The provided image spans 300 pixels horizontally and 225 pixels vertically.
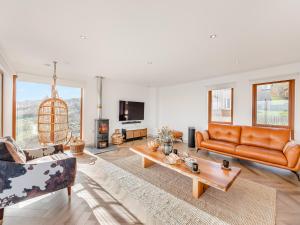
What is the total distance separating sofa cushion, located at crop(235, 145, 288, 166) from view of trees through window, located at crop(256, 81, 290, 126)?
111cm

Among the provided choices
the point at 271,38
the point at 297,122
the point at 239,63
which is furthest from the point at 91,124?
the point at 297,122

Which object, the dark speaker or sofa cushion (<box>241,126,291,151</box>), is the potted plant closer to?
sofa cushion (<box>241,126,291,151</box>)

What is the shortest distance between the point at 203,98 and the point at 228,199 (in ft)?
11.9

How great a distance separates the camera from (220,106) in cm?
476

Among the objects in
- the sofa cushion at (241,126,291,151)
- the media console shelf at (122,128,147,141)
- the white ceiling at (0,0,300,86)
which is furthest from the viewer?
the media console shelf at (122,128,147,141)

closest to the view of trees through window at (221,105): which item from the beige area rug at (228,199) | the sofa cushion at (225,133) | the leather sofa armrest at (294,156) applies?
the sofa cushion at (225,133)

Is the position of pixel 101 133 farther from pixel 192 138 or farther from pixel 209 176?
pixel 209 176

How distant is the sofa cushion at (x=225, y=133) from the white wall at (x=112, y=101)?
10.1ft

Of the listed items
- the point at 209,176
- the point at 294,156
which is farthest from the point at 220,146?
the point at 209,176

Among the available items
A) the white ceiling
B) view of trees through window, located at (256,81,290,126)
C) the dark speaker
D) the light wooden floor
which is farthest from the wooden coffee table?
view of trees through window, located at (256,81,290,126)

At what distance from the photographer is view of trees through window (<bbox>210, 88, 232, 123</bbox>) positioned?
458cm

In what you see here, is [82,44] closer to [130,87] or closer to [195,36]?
[195,36]

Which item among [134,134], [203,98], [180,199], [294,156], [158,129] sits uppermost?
[203,98]

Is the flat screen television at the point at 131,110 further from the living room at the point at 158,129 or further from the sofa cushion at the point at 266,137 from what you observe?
the sofa cushion at the point at 266,137
